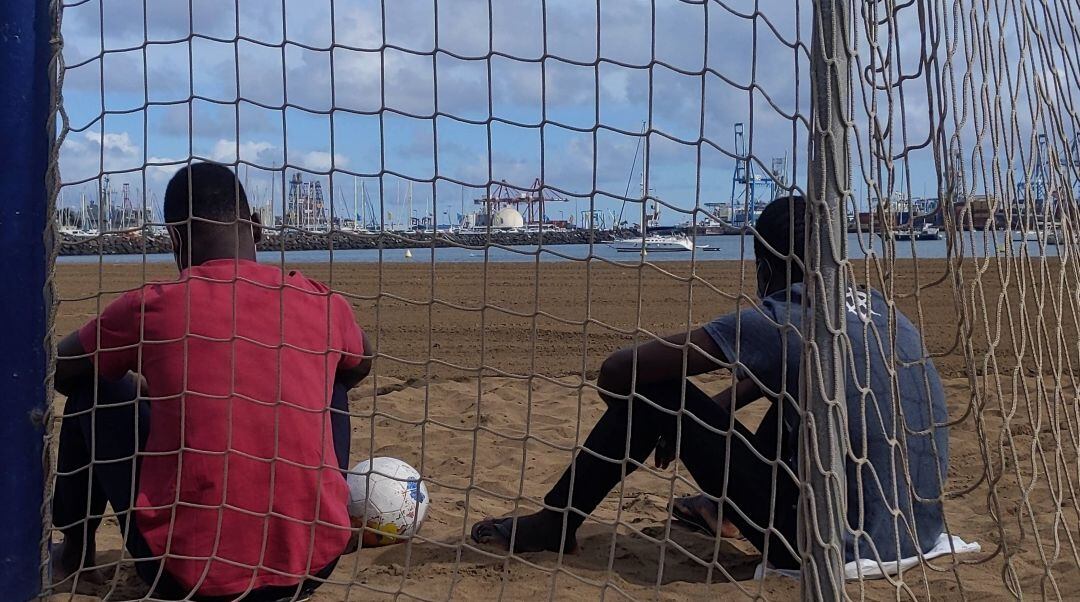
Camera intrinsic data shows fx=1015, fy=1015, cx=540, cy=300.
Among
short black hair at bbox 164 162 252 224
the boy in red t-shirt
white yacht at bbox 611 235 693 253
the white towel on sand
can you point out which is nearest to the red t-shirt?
the boy in red t-shirt

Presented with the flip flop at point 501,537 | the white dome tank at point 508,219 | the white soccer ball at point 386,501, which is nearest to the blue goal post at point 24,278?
the white soccer ball at point 386,501

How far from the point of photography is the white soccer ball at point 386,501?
125 inches

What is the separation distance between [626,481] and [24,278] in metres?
2.42

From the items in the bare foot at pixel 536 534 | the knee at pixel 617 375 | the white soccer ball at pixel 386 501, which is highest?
the knee at pixel 617 375

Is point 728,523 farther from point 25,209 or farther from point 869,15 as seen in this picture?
point 25,209

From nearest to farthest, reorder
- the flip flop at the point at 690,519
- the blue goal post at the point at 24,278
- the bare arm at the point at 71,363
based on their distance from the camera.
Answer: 1. the blue goal post at the point at 24,278
2. the bare arm at the point at 71,363
3. the flip flop at the point at 690,519

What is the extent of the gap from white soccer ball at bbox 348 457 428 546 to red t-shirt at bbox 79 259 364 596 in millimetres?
559

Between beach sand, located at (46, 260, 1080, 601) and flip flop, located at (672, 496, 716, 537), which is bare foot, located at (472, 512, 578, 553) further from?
flip flop, located at (672, 496, 716, 537)

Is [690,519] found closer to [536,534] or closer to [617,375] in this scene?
[536,534]

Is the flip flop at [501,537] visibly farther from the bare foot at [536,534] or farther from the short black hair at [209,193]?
the short black hair at [209,193]

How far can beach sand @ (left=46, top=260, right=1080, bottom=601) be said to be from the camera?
2.71m

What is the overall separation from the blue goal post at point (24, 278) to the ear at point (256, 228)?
50 cm

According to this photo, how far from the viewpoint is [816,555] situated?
215 cm

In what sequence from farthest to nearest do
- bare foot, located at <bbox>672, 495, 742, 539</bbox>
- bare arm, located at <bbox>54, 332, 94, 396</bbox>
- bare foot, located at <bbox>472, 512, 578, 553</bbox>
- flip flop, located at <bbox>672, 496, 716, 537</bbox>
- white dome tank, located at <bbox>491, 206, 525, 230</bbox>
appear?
white dome tank, located at <bbox>491, 206, 525, 230</bbox> < flip flop, located at <bbox>672, 496, 716, 537</bbox> < bare foot, located at <bbox>672, 495, 742, 539</bbox> < bare foot, located at <bbox>472, 512, 578, 553</bbox> < bare arm, located at <bbox>54, 332, 94, 396</bbox>
